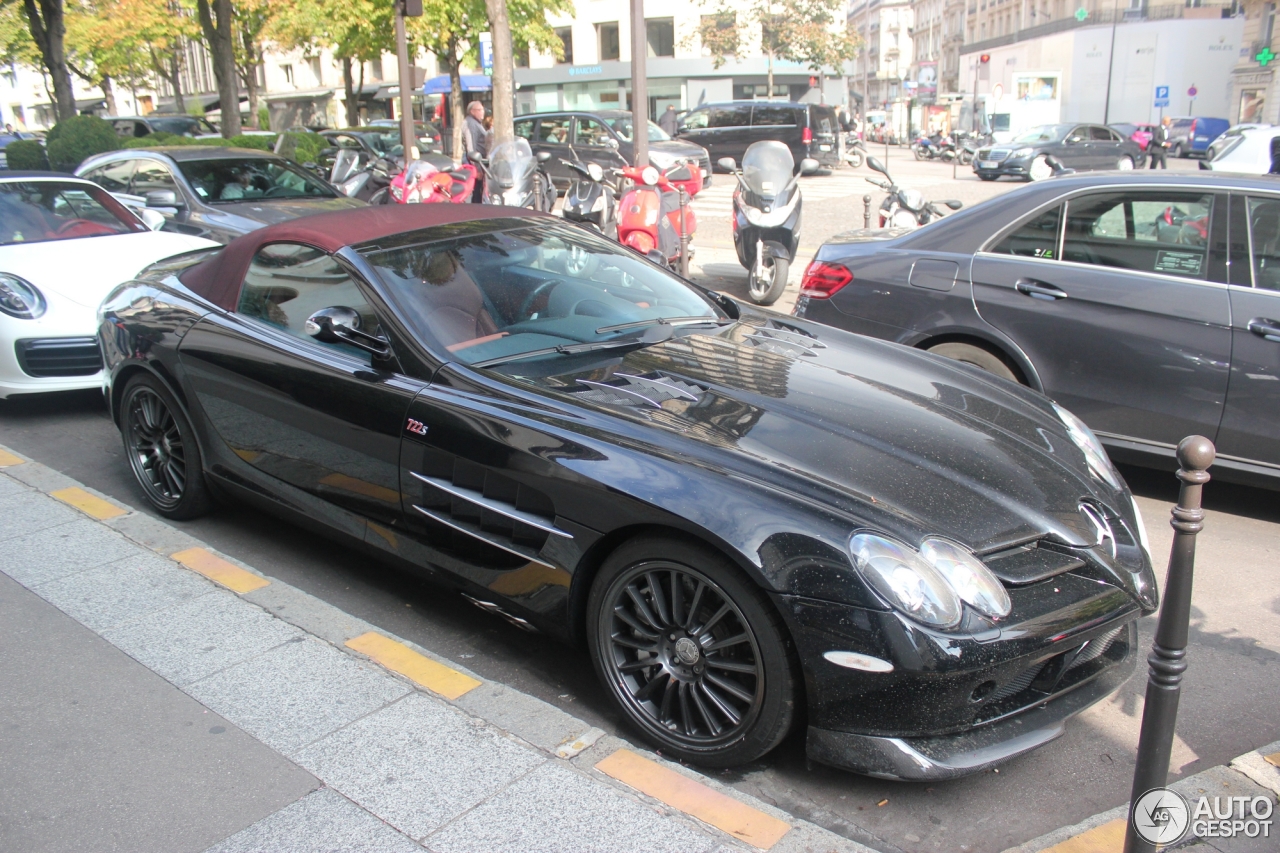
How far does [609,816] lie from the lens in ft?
8.82

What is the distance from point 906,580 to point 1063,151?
94.0 feet

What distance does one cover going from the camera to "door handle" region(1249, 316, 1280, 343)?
4.57m

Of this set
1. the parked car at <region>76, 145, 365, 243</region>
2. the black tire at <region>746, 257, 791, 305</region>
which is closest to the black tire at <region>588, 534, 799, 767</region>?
the black tire at <region>746, 257, 791, 305</region>

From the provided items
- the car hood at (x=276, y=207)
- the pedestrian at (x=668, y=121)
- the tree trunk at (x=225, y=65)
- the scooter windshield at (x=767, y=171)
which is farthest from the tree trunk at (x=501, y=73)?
the pedestrian at (x=668, y=121)

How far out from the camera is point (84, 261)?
6.80 metres

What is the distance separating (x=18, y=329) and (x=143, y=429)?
2041mm

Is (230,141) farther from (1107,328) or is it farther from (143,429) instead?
(1107,328)

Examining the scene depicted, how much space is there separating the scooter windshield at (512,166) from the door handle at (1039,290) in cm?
784

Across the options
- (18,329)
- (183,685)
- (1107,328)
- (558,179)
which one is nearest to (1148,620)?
(1107,328)

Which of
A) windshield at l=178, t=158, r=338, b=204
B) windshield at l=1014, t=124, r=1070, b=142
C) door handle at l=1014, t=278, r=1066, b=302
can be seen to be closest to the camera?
door handle at l=1014, t=278, r=1066, b=302

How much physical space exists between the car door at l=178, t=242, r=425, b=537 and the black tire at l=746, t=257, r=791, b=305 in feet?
20.1

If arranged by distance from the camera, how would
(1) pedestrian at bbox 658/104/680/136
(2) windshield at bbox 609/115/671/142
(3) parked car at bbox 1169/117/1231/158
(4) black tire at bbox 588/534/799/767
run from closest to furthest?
(4) black tire at bbox 588/534/799/767 → (2) windshield at bbox 609/115/671/142 → (1) pedestrian at bbox 658/104/680/136 → (3) parked car at bbox 1169/117/1231/158

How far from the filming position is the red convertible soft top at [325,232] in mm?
4096

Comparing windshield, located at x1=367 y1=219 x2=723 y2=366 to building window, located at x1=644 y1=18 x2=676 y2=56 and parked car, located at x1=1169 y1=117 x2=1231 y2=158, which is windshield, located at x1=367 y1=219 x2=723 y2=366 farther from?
building window, located at x1=644 y1=18 x2=676 y2=56
